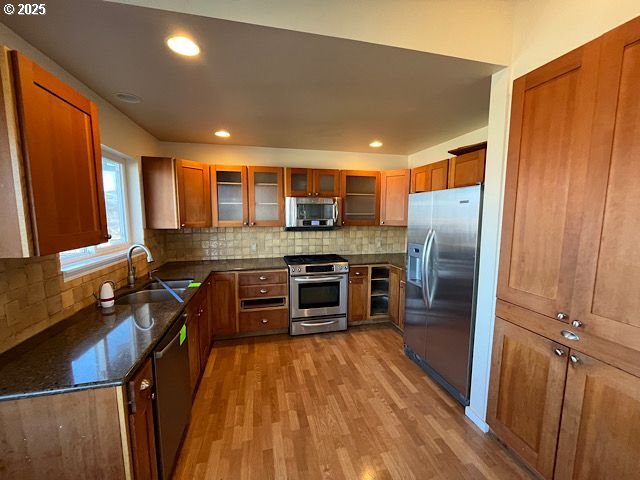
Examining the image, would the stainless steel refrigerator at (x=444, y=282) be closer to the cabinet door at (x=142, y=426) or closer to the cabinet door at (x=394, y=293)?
the cabinet door at (x=394, y=293)

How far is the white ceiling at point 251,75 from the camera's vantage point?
1.24 meters

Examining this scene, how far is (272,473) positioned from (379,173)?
10.8ft

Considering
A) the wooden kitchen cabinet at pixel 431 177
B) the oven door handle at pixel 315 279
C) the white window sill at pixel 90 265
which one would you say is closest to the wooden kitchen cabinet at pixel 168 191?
the white window sill at pixel 90 265

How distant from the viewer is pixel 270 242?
368cm

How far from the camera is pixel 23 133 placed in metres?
0.93

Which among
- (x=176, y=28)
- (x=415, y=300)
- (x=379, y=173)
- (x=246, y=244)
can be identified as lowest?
(x=415, y=300)

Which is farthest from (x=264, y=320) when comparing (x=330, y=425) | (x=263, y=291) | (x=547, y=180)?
(x=547, y=180)

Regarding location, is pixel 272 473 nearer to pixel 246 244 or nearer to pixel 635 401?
pixel 635 401

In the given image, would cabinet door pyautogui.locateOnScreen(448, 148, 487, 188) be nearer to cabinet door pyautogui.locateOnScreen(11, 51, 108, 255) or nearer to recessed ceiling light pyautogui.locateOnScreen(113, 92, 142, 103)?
cabinet door pyautogui.locateOnScreen(11, 51, 108, 255)

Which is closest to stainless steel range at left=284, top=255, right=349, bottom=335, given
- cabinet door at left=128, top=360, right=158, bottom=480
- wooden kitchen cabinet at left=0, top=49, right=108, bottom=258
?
cabinet door at left=128, top=360, right=158, bottom=480

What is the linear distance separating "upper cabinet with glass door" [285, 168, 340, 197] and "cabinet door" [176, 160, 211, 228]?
0.97 meters

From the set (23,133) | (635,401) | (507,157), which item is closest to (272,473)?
(635,401)

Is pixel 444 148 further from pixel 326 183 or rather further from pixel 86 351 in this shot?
pixel 86 351

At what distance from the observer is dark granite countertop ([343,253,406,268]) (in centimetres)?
341
